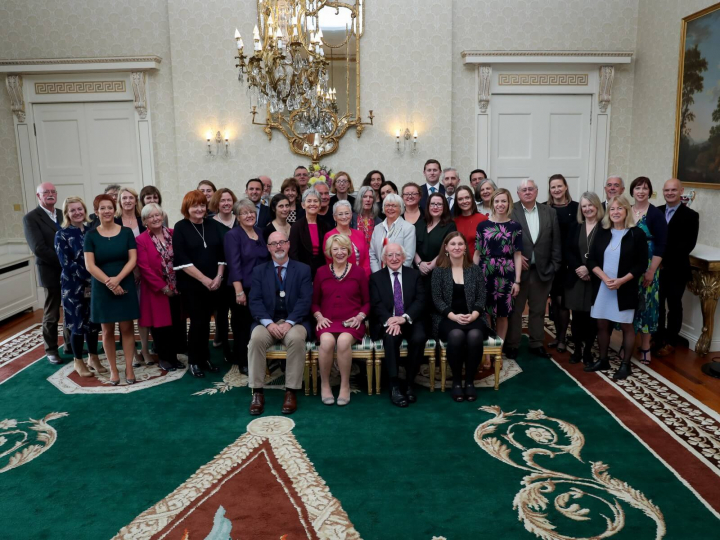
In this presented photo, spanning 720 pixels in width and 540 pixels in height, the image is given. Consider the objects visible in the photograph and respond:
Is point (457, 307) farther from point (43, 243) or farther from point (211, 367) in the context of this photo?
point (43, 243)

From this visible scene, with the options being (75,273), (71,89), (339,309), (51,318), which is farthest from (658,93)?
(71,89)

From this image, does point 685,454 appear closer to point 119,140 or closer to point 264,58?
point 264,58

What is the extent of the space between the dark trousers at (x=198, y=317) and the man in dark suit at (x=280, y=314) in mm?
629

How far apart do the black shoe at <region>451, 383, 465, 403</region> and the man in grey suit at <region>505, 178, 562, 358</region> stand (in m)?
1.13

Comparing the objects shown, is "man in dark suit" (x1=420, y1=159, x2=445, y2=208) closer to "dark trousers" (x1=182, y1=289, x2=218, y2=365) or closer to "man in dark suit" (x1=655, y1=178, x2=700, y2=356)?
"man in dark suit" (x1=655, y1=178, x2=700, y2=356)

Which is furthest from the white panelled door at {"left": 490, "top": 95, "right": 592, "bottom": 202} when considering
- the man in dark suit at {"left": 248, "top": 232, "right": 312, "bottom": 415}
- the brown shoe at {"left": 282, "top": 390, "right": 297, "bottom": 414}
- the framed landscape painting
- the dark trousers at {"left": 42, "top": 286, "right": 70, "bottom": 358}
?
the dark trousers at {"left": 42, "top": 286, "right": 70, "bottom": 358}

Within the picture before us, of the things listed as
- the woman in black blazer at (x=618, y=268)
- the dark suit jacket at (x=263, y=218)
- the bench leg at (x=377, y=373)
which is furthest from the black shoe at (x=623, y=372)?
the dark suit jacket at (x=263, y=218)

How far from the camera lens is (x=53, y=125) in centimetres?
800

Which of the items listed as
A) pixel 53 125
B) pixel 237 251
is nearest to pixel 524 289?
pixel 237 251

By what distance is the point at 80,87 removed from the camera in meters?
7.89

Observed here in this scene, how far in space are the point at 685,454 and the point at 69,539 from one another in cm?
363

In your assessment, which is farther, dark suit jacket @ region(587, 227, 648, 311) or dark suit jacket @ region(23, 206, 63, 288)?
dark suit jacket @ region(23, 206, 63, 288)

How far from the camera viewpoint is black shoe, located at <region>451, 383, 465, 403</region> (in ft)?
15.0

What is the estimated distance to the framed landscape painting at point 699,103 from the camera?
5.97 metres
